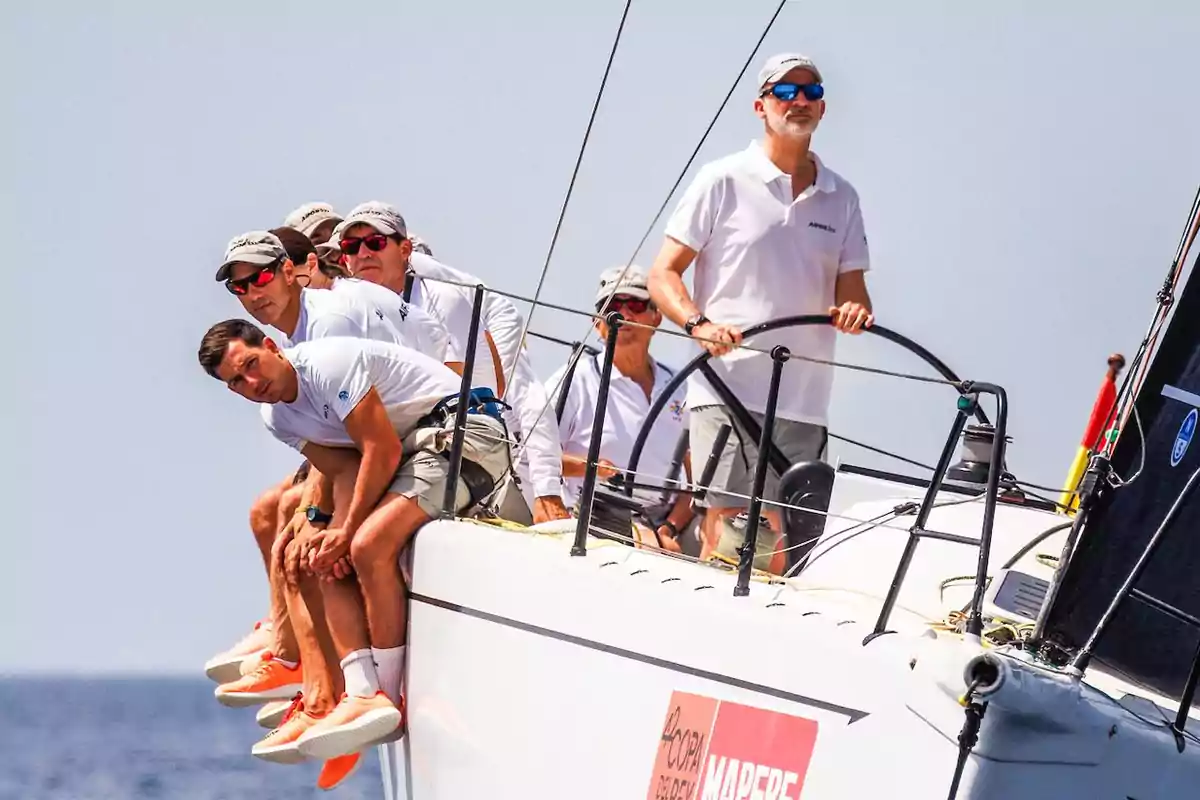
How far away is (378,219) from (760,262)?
5.68 feet

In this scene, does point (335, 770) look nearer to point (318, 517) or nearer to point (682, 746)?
point (318, 517)

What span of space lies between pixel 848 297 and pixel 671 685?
6.97ft

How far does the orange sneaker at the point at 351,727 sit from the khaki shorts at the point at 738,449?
1.30 meters

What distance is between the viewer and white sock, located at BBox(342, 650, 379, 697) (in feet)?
23.4

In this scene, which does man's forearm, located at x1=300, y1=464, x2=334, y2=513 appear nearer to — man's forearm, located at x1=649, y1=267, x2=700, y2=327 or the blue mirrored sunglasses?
man's forearm, located at x1=649, y1=267, x2=700, y2=327

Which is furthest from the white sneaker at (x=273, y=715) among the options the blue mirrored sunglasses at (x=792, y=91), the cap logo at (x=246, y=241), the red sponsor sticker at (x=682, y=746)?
the blue mirrored sunglasses at (x=792, y=91)

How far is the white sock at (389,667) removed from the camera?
7234 mm

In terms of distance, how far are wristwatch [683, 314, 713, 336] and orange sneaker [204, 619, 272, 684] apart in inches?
104

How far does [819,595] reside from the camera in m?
5.93

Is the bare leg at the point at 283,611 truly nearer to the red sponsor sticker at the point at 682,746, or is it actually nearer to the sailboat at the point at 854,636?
the sailboat at the point at 854,636

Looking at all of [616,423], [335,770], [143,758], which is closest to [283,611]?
[335,770]

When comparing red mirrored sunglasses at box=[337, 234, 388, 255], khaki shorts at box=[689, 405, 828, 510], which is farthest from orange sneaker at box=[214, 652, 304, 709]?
khaki shorts at box=[689, 405, 828, 510]

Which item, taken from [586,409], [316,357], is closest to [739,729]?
[316,357]

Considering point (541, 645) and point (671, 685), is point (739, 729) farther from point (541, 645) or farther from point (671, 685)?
point (541, 645)
